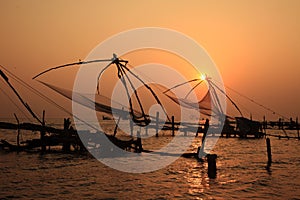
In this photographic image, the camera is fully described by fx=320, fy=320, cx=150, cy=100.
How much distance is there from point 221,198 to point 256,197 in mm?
1247

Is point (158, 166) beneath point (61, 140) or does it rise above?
beneath

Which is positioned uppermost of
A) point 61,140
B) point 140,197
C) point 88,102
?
point 88,102

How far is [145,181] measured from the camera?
46.5 ft

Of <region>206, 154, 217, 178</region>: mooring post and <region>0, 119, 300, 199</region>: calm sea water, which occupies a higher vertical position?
<region>206, 154, 217, 178</region>: mooring post

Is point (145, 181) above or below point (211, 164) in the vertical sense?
below

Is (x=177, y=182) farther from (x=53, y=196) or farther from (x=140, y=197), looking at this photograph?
(x=53, y=196)

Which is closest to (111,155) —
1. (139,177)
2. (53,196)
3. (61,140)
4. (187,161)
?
(61,140)

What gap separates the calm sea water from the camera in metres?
11.6

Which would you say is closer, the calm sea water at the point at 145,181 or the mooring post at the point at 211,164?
the calm sea water at the point at 145,181

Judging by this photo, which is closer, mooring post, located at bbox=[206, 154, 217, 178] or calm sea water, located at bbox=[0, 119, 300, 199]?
calm sea water, located at bbox=[0, 119, 300, 199]

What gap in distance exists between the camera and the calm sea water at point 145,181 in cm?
1165

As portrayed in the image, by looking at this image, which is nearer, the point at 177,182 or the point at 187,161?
the point at 177,182

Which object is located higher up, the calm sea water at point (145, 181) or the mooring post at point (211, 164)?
the mooring post at point (211, 164)

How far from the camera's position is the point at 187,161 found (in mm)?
20672
